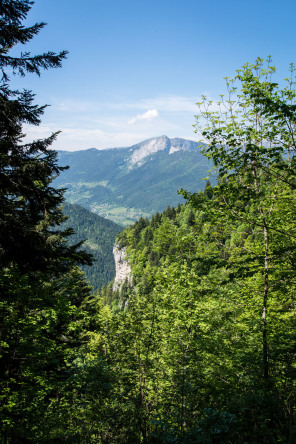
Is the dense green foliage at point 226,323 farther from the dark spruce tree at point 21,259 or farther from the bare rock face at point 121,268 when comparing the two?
the bare rock face at point 121,268

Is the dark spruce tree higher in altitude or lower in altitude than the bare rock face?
higher

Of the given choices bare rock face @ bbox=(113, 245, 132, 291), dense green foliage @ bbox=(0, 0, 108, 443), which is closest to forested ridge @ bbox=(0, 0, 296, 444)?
dense green foliage @ bbox=(0, 0, 108, 443)

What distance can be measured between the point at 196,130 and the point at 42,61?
4.66m

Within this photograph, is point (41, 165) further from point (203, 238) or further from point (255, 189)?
point (255, 189)

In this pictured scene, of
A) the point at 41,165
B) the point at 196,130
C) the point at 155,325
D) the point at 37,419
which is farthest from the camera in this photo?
the point at 155,325

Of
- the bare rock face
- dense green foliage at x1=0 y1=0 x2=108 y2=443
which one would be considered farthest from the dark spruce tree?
the bare rock face

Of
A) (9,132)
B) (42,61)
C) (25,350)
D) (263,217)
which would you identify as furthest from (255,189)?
(25,350)

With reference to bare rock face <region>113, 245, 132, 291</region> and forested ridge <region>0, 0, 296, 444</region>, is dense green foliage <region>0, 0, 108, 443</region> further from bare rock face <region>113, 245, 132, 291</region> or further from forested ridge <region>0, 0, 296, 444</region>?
bare rock face <region>113, 245, 132, 291</region>

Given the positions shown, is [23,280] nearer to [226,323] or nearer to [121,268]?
[226,323]

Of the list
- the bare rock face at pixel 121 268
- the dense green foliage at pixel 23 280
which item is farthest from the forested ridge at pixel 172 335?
the bare rock face at pixel 121 268

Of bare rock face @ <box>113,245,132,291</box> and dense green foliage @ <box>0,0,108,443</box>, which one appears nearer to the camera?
dense green foliage @ <box>0,0,108,443</box>

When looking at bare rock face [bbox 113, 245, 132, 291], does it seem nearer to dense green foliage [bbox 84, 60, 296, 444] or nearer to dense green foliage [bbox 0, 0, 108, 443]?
dense green foliage [bbox 84, 60, 296, 444]

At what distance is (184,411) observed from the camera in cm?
559

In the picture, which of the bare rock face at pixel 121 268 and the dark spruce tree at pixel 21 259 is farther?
the bare rock face at pixel 121 268
